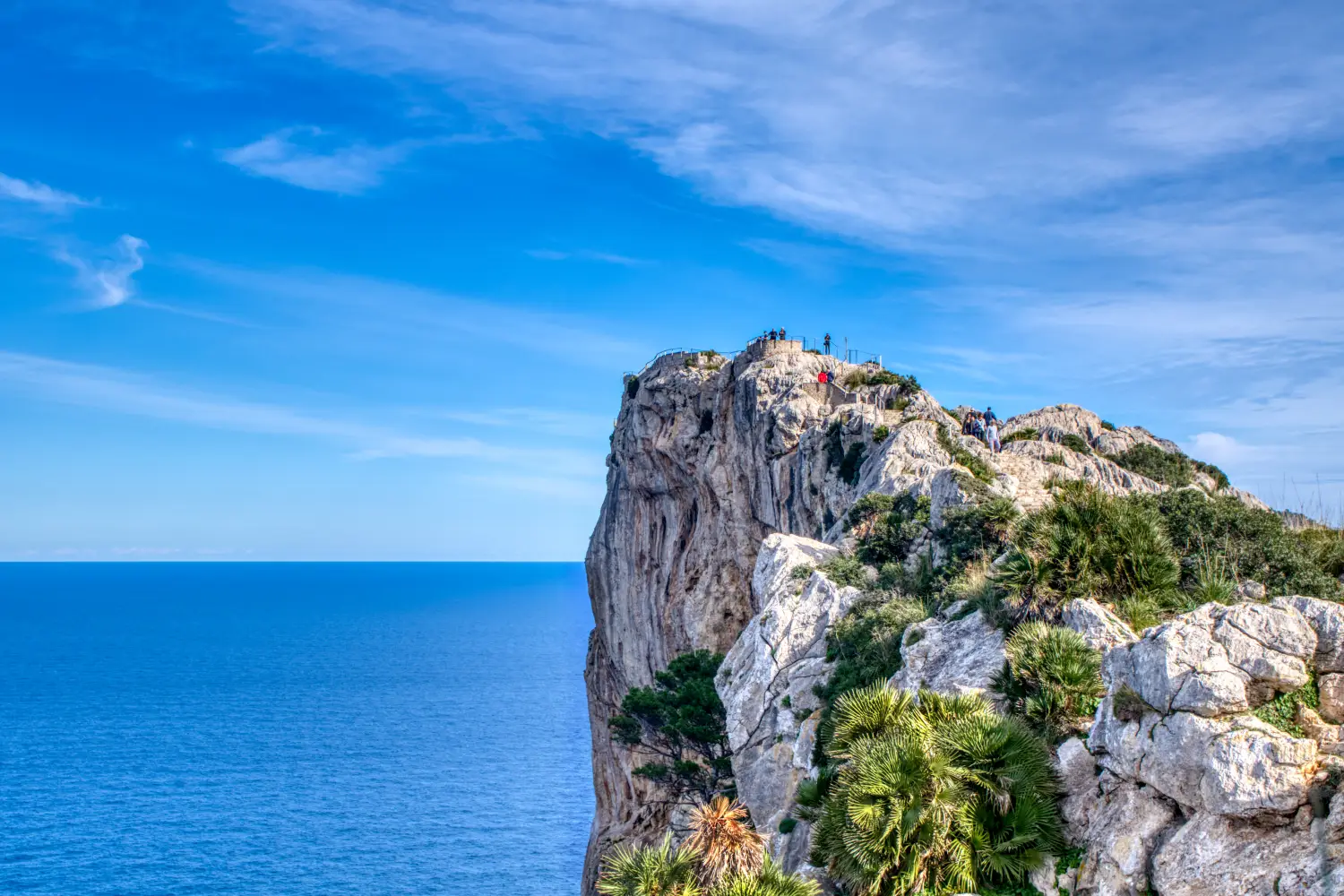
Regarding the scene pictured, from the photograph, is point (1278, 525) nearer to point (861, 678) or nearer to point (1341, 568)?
point (1341, 568)

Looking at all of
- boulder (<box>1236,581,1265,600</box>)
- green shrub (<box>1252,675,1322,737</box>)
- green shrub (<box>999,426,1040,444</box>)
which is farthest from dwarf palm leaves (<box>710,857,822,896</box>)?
green shrub (<box>999,426,1040,444</box>)

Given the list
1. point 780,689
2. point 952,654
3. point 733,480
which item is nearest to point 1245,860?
point 952,654

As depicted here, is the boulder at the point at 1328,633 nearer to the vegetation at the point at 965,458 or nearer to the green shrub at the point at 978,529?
the green shrub at the point at 978,529

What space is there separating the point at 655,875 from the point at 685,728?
69.4 feet

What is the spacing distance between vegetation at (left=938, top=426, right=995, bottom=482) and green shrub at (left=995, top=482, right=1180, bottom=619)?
11.1m

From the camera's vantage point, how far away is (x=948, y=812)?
14.3 m

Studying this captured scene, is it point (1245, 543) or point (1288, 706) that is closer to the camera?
point (1288, 706)

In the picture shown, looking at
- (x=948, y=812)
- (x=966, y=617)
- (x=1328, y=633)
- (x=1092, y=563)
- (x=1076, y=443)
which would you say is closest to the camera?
(x=1328, y=633)

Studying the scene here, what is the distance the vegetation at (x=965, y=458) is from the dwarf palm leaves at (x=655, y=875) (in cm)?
1742

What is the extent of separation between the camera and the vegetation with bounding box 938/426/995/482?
31459 millimetres

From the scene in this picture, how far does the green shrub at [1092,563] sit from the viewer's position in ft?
59.4

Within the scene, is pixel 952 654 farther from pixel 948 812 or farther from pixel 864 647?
pixel 948 812

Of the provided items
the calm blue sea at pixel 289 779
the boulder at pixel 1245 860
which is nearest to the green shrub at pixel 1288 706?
the boulder at pixel 1245 860

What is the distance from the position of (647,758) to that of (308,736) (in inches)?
2406
